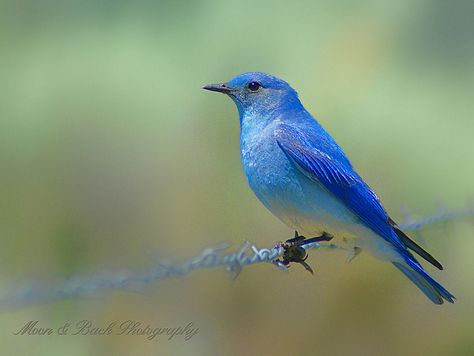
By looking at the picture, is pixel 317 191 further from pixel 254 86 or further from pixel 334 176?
pixel 254 86

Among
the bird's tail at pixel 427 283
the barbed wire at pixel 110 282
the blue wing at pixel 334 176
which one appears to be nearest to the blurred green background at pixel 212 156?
the blue wing at pixel 334 176

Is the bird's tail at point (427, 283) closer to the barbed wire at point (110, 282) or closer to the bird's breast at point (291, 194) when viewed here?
the bird's breast at point (291, 194)

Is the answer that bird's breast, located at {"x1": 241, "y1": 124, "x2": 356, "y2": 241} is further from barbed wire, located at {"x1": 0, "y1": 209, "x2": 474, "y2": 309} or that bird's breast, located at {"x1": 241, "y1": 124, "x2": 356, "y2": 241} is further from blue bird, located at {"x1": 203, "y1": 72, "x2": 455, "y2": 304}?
barbed wire, located at {"x1": 0, "y1": 209, "x2": 474, "y2": 309}

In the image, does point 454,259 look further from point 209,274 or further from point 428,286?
point 428,286

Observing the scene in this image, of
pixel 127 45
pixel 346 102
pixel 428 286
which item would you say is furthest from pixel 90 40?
pixel 428 286

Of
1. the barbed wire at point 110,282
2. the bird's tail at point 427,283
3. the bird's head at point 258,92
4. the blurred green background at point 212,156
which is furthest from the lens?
the blurred green background at point 212,156

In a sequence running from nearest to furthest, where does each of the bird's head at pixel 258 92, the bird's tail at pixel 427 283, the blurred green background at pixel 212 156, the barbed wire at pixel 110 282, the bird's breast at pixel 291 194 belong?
the barbed wire at pixel 110 282, the bird's breast at pixel 291 194, the bird's tail at pixel 427 283, the bird's head at pixel 258 92, the blurred green background at pixel 212 156

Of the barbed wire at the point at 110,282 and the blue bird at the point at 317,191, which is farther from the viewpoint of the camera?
the blue bird at the point at 317,191
